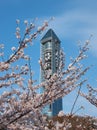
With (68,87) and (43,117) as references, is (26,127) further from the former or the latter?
(68,87)

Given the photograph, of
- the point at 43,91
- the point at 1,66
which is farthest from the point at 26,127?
the point at 1,66

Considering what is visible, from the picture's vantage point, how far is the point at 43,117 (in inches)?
284

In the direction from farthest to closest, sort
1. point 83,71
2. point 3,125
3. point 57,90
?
point 83,71 < point 57,90 < point 3,125

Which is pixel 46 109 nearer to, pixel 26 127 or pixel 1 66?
pixel 26 127

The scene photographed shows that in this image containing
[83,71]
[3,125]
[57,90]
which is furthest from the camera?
[83,71]

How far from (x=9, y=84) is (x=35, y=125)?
1.02 m

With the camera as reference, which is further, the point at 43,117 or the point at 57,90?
the point at 43,117

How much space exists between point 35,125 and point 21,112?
30.5 inches

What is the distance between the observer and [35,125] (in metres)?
6.95

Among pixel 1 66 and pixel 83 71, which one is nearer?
pixel 1 66

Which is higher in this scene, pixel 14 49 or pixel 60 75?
pixel 14 49

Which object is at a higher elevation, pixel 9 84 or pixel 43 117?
pixel 9 84

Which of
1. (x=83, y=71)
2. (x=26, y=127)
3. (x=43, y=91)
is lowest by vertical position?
(x=26, y=127)

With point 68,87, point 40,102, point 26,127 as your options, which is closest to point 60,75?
point 68,87
